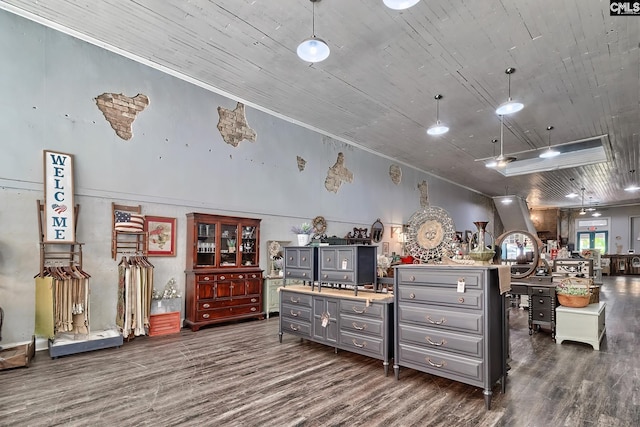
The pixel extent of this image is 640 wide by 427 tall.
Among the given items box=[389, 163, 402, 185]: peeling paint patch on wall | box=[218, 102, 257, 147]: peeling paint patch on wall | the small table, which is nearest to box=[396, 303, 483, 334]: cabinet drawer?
the small table

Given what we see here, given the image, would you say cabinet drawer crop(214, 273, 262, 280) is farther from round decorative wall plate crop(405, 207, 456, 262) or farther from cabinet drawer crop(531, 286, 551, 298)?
cabinet drawer crop(531, 286, 551, 298)

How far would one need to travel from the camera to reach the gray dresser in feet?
12.0

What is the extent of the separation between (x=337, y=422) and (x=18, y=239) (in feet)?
15.2

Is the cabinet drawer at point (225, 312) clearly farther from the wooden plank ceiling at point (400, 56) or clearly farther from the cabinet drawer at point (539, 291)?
the cabinet drawer at point (539, 291)

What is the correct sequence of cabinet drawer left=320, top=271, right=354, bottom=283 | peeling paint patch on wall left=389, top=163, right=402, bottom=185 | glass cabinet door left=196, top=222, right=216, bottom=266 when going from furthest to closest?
1. peeling paint patch on wall left=389, top=163, right=402, bottom=185
2. glass cabinet door left=196, top=222, right=216, bottom=266
3. cabinet drawer left=320, top=271, right=354, bottom=283

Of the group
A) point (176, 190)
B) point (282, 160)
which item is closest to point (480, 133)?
point (282, 160)

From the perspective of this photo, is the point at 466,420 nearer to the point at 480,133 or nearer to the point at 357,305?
the point at 357,305

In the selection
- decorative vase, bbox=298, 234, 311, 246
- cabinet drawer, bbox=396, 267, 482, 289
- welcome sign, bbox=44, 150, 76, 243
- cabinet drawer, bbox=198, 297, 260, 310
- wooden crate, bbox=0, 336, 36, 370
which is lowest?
wooden crate, bbox=0, 336, 36, 370

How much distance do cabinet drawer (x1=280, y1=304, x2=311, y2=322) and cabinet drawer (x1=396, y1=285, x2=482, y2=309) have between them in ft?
4.92

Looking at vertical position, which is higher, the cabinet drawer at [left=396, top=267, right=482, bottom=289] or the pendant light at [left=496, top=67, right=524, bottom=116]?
the pendant light at [left=496, top=67, right=524, bottom=116]

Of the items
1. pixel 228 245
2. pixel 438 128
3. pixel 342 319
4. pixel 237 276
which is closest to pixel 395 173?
pixel 438 128

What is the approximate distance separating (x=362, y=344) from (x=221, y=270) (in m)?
3.12

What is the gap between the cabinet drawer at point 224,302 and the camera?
5645 mm

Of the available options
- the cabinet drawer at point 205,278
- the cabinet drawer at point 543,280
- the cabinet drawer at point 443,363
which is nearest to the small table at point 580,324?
the cabinet drawer at point 543,280
